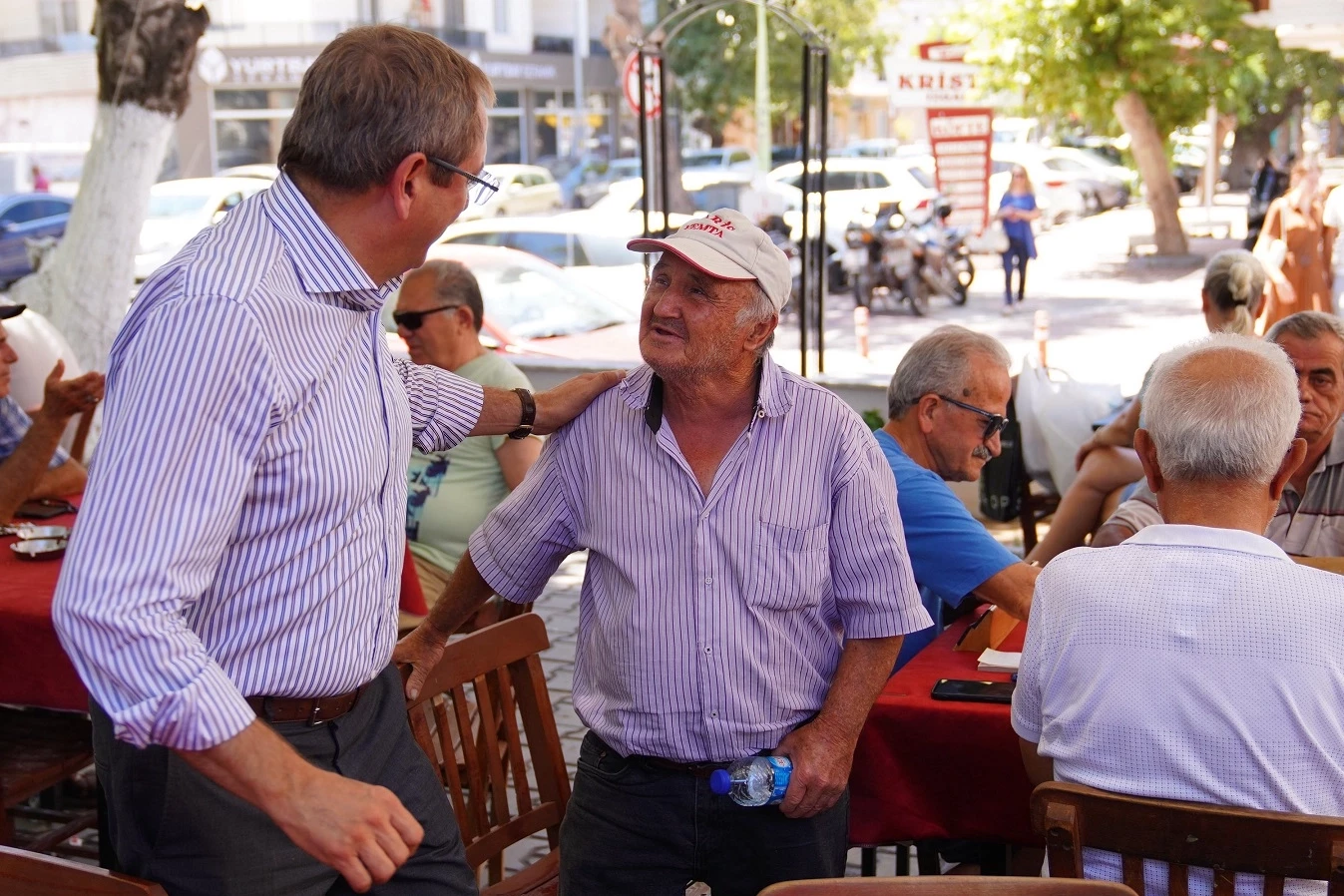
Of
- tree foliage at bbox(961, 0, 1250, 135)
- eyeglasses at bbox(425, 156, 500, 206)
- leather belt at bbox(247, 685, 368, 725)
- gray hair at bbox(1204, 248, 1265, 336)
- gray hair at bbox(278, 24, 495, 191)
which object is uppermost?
tree foliage at bbox(961, 0, 1250, 135)

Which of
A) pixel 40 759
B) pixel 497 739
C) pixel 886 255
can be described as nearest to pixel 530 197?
pixel 886 255

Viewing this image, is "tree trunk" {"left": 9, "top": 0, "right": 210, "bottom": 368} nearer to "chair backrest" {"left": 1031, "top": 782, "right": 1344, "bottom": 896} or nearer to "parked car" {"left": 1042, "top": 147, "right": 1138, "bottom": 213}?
"chair backrest" {"left": 1031, "top": 782, "right": 1344, "bottom": 896}

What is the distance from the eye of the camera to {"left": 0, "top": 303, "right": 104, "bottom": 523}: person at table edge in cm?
349

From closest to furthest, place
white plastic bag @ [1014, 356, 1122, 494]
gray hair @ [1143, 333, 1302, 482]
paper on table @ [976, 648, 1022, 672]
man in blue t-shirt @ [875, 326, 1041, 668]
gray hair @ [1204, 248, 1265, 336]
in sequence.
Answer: gray hair @ [1143, 333, 1302, 482], paper on table @ [976, 648, 1022, 672], man in blue t-shirt @ [875, 326, 1041, 668], gray hair @ [1204, 248, 1265, 336], white plastic bag @ [1014, 356, 1122, 494]

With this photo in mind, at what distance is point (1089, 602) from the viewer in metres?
1.96

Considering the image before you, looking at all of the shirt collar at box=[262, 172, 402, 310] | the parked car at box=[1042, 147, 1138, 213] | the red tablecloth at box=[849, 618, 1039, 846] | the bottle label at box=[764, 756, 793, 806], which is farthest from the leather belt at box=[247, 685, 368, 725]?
the parked car at box=[1042, 147, 1138, 213]

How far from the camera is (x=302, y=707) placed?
177 cm

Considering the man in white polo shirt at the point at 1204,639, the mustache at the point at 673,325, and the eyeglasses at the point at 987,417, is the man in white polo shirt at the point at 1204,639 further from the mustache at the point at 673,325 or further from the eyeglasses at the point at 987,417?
the eyeglasses at the point at 987,417

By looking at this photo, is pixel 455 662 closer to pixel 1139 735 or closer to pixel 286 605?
pixel 286 605

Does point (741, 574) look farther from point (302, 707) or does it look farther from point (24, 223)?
point (24, 223)

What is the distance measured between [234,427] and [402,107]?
0.46 metres

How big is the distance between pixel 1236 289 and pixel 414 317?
9.88 feet

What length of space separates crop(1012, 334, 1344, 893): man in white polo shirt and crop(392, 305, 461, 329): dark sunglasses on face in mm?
2509

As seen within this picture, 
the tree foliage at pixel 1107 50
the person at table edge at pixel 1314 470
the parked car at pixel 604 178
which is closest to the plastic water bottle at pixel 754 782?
the person at table edge at pixel 1314 470
